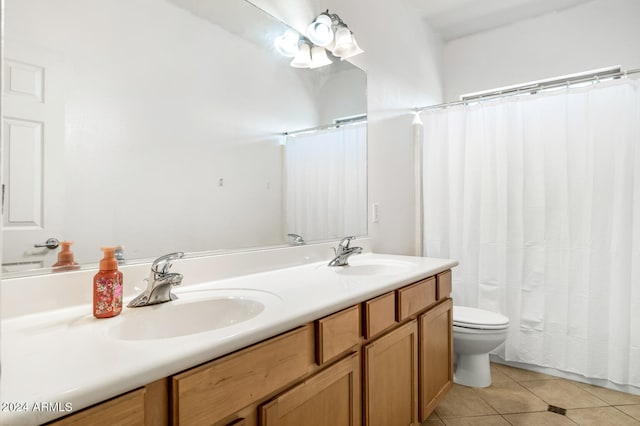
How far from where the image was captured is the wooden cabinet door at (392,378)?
3.93ft

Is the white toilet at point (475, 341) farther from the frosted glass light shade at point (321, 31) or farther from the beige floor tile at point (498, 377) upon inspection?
the frosted glass light shade at point (321, 31)

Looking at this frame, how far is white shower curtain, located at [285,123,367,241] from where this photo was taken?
1.70m

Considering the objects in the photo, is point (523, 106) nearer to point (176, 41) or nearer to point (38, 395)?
point (176, 41)

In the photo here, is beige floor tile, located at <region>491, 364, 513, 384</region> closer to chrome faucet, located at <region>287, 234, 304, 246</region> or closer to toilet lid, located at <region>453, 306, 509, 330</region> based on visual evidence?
toilet lid, located at <region>453, 306, 509, 330</region>

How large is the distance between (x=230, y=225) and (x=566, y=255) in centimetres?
209

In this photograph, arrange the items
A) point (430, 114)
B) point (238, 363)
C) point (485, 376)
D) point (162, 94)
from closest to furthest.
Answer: point (238, 363)
point (162, 94)
point (485, 376)
point (430, 114)

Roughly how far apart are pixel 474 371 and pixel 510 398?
0.22 metres

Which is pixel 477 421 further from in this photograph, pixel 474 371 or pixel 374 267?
pixel 374 267

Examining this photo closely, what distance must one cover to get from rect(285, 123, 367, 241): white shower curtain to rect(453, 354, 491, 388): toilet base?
1.04m

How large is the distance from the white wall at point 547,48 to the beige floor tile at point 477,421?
2.49 m

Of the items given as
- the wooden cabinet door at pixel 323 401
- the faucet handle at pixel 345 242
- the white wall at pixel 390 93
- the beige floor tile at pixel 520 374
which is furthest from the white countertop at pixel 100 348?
the beige floor tile at pixel 520 374

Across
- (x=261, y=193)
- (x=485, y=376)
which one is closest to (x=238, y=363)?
(x=261, y=193)

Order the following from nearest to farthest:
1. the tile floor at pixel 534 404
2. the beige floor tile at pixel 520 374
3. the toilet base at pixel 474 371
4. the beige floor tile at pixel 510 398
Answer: the tile floor at pixel 534 404
the beige floor tile at pixel 510 398
the toilet base at pixel 474 371
the beige floor tile at pixel 520 374

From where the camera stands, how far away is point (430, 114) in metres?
2.62
